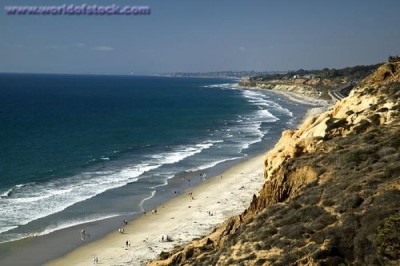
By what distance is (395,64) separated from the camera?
33.8 m

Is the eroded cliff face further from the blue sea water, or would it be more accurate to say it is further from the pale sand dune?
the blue sea water

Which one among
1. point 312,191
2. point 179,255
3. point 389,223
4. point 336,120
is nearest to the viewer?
point 389,223

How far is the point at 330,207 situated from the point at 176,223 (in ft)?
73.3

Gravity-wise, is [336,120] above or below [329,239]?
above

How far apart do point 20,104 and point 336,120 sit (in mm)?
121899

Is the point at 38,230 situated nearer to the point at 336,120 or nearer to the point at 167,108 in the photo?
the point at 336,120

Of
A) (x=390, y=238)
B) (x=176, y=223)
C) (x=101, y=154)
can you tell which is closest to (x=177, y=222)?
(x=176, y=223)

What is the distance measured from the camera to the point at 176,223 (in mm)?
37188

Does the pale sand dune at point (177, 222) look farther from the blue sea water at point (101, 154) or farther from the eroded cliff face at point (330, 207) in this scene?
the eroded cliff face at point (330, 207)

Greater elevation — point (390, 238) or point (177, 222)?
point (390, 238)

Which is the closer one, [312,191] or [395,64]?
[312,191]

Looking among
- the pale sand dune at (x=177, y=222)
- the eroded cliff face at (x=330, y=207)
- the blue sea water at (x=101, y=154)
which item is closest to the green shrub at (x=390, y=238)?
the eroded cliff face at (x=330, y=207)

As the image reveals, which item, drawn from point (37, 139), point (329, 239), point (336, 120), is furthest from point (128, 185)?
point (329, 239)

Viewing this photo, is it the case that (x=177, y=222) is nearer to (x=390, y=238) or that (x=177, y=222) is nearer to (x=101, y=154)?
(x=390, y=238)
